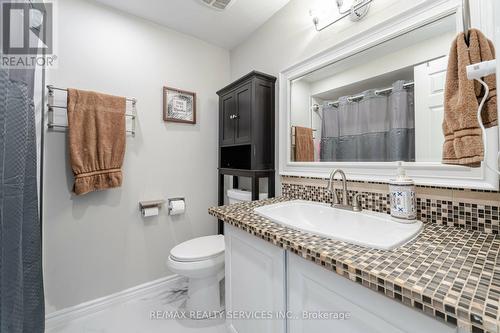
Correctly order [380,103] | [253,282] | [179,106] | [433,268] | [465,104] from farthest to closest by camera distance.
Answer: [179,106], [380,103], [253,282], [465,104], [433,268]

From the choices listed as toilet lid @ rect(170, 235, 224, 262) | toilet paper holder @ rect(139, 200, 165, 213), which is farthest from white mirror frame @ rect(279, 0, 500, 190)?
toilet paper holder @ rect(139, 200, 165, 213)

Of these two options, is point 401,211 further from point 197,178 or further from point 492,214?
point 197,178

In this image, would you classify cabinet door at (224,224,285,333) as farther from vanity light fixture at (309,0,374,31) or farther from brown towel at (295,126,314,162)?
vanity light fixture at (309,0,374,31)

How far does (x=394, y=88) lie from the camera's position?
3.43ft

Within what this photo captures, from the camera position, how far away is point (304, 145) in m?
1.48

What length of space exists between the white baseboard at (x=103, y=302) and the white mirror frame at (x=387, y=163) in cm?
141

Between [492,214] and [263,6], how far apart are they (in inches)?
71.6

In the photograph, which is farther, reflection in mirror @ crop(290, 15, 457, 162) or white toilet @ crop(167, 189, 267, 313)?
white toilet @ crop(167, 189, 267, 313)

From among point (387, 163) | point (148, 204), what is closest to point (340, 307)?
point (387, 163)

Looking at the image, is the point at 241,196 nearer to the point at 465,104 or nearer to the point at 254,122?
the point at 254,122

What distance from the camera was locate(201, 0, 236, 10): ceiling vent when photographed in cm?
151

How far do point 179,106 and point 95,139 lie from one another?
72cm

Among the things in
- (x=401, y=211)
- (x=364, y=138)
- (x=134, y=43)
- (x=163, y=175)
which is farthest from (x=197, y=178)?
(x=401, y=211)

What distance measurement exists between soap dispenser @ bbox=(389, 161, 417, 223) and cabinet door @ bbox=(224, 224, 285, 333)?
52 centimetres
